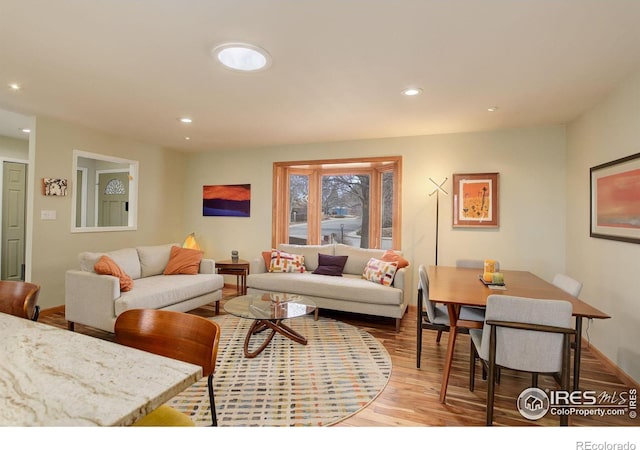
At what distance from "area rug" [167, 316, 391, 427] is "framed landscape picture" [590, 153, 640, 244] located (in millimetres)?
2170

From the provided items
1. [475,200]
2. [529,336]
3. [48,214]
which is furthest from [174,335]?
[475,200]

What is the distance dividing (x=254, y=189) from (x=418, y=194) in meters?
2.65

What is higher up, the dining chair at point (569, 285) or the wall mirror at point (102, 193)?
the wall mirror at point (102, 193)

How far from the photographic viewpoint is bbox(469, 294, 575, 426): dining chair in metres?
1.77

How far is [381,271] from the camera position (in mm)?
3924

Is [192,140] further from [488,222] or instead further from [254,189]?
[488,222]

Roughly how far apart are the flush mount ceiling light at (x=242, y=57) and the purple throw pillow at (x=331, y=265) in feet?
8.85

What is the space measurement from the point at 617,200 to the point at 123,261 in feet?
16.1

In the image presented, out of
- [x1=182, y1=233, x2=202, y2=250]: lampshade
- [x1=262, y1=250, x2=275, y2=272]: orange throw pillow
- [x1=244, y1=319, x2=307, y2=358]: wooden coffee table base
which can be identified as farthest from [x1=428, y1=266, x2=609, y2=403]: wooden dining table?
[x1=182, y1=233, x2=202, y2=250]: lampshade

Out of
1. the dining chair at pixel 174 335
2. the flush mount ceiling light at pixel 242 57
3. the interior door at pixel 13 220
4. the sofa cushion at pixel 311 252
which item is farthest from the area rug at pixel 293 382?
the interior door at pixel 13 220

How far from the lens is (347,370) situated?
104 inches

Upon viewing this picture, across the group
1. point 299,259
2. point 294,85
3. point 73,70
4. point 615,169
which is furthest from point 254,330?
point 615,169

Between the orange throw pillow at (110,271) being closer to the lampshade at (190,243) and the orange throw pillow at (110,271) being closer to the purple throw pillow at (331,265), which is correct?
the lampshade at (190,243)

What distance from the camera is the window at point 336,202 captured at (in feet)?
16.2
